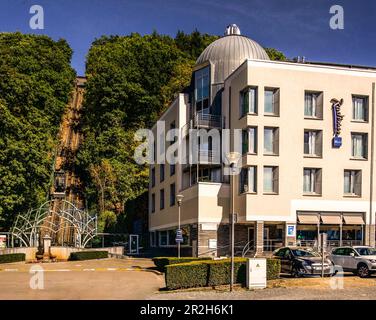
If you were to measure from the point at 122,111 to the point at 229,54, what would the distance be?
1298 inches

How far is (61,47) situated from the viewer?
105 meters

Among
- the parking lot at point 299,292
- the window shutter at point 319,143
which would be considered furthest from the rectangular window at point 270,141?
the parking lot at point 299,292

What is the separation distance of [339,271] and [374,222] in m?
15.1

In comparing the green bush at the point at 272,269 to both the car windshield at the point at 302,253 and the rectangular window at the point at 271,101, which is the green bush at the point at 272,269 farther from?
the rectangular window at the point at 271,101

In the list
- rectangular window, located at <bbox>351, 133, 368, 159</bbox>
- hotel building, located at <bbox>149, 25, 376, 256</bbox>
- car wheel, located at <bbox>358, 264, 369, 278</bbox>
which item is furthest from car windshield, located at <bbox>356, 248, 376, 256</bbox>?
rectangular window, located at <bbox>351, 133, 368, 159</bbox>

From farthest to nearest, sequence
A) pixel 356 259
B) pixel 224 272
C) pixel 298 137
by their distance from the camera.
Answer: pixel 298 137 → pixel 356 259 → pixel 224 272

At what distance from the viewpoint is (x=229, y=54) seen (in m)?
52.3

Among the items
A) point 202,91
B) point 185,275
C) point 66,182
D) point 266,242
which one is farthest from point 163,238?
point 185,275

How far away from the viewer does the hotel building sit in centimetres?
4319

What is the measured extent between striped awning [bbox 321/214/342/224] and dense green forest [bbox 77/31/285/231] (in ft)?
104

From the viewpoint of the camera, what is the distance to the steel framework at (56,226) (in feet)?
177

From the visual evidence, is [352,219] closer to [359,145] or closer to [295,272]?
[359,145]
